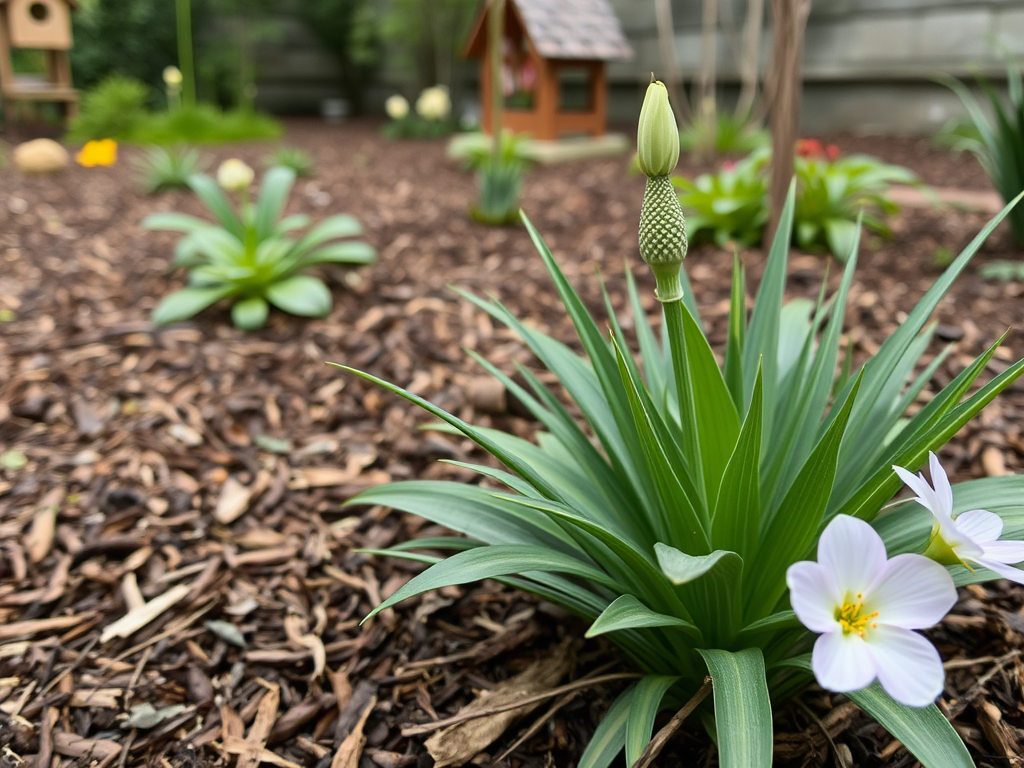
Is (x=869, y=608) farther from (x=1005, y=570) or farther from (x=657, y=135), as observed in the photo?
(x=657, y=135)

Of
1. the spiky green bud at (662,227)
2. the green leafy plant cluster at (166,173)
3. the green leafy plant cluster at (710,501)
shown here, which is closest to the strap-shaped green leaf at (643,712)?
the green leafy plant cluster at (710,501)

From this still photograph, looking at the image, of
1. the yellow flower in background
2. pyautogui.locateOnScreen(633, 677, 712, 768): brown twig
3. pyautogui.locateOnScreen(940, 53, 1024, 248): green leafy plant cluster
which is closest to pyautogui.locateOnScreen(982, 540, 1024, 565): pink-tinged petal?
pyautogui.locateOnScreen(633, 677, 712, 768): brown twig

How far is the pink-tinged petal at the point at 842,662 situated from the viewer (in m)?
0.68

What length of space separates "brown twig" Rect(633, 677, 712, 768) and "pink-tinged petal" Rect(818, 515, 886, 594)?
0.31 metres

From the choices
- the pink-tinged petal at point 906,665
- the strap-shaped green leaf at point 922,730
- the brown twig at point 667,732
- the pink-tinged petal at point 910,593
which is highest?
the pink-tinged petal at point 910,593

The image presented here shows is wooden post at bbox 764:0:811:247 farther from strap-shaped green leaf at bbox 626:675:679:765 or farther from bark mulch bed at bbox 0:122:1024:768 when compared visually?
strap-shaped green leaf at bbox 626:675:679:765

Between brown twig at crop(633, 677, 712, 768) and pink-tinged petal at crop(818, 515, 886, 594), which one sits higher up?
pink-tinged petal at crop(818, 515, 886, 594)

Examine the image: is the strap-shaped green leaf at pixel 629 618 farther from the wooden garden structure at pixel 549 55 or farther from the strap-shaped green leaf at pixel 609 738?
the wooden garden structure at pixel 549 55

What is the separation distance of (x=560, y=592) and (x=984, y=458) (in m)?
1.18

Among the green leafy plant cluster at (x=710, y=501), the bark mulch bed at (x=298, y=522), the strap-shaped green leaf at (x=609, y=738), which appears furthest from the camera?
the bark mulch bed at (x=298, y=522)

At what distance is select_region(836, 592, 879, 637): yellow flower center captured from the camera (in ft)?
2.45

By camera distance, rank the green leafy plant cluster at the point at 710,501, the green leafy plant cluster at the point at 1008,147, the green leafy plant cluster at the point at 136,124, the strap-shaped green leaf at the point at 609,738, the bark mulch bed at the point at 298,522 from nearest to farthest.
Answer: the green leafy plant cluster at the point at 710,501, the strap-shaped green leaf at the point at 609,738, the bark mulch bed at the point at 298,522, the green leafy plant cluster at the point at 1008,147, the green leafy plant cluster at the point at 136,124

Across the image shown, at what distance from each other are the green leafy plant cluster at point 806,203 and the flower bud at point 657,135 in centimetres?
234

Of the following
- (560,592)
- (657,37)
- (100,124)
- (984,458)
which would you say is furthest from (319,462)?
(657,37)
